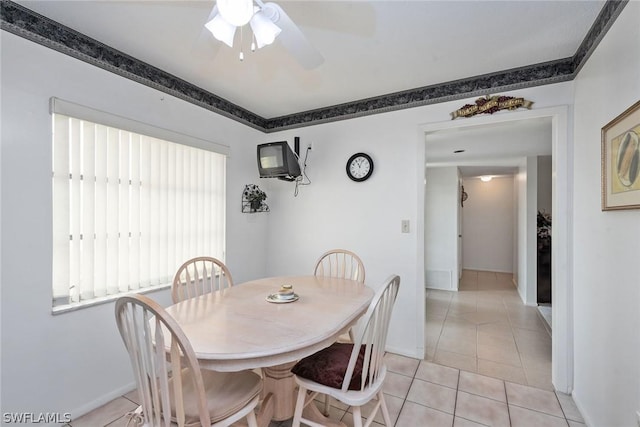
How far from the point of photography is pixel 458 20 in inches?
66.0

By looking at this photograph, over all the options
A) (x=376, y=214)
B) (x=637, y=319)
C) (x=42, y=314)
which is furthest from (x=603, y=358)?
(x=42, y=314)

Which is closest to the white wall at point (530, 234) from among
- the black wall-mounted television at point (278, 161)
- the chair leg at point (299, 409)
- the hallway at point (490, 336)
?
the hallway at point (490, 336)

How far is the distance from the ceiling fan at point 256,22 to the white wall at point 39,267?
1.20 meters

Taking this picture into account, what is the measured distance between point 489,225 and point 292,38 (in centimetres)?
686

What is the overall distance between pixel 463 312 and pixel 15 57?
4.77 metres

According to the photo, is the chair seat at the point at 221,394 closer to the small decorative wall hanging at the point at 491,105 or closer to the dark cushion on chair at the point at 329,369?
the dark cushion on chair at the point at 329,369

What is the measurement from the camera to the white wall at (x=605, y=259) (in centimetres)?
129

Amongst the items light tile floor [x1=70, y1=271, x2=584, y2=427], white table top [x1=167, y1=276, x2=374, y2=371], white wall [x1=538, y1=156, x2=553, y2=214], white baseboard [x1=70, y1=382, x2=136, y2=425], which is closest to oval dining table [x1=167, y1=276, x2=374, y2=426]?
white table top [x1=167, y1=276, x2=374, y2=371]

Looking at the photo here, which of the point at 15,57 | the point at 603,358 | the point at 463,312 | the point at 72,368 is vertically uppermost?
the point at 15,57

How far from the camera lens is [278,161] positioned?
114 inches

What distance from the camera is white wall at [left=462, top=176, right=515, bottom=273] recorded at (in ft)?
21.5

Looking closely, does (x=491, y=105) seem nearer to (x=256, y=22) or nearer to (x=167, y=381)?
(x=256, y=22)

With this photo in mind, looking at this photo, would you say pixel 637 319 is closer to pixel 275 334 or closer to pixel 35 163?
pixel 275 334

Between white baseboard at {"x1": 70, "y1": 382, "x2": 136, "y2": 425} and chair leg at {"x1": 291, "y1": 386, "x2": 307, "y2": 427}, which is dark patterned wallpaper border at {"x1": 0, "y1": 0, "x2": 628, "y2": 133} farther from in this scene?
chair leg at {"x1": 291, "y1": 386, "x2": 307, "y2": 427}
